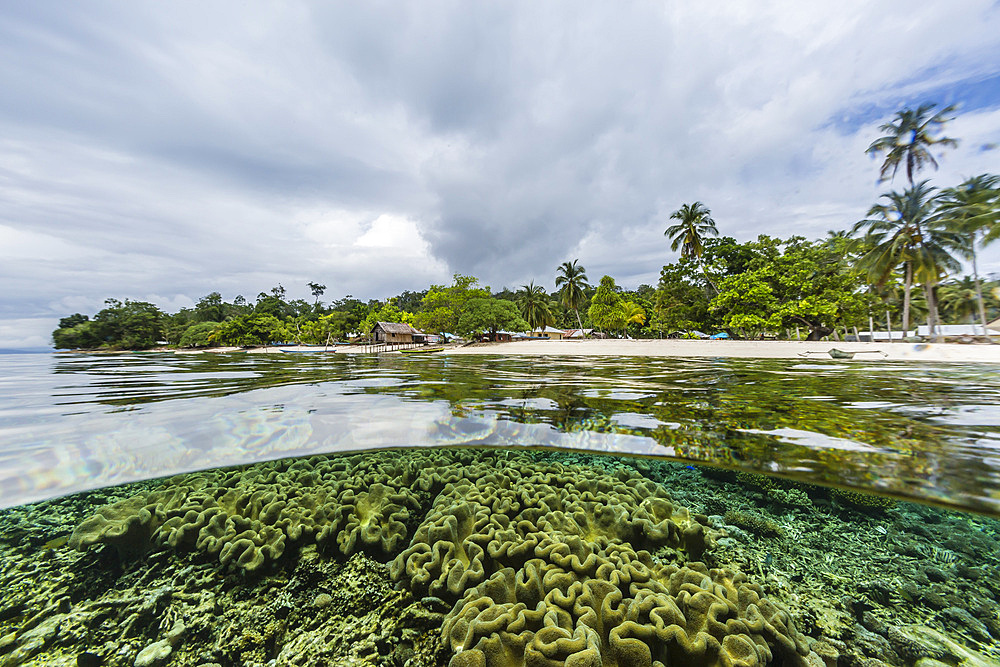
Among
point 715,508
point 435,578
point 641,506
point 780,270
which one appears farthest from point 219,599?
point 780,270

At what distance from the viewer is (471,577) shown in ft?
9.27

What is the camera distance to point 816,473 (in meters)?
3.71

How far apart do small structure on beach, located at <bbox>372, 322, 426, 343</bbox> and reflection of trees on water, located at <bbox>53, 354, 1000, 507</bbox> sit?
3784 cm

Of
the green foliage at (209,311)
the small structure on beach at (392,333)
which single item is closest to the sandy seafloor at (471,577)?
the small structure on beach at (392,333)

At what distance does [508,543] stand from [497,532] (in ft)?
0.44

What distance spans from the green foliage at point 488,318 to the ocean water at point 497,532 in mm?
35609

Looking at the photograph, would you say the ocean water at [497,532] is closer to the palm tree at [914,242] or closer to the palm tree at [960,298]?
the palm tree at [914,242]

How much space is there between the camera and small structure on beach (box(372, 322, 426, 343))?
1788 inches

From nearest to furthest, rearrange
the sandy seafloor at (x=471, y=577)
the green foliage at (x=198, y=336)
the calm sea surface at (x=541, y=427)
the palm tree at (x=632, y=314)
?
the sandy seafloor at (x=471, y=577), the calm sea surface at (x=541, y=427), the palm tree at (x=632, y=314), the green foliage at (x=198, y=336)

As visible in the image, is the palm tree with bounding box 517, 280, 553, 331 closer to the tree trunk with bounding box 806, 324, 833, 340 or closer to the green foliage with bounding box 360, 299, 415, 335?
the green foliage with bounding box 360, 299, 415, 335

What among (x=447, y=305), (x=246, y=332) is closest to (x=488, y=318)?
(x=447, y=305)

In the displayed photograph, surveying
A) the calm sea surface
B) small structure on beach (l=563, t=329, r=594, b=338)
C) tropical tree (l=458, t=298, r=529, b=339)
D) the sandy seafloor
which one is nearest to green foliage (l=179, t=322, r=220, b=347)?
tropical tree (l=458, t=298, r=529, b=339)

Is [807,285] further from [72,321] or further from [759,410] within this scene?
[72,321]

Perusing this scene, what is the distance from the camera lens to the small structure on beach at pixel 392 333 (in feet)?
149
